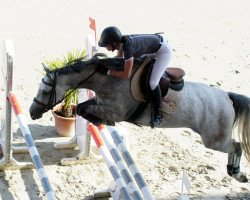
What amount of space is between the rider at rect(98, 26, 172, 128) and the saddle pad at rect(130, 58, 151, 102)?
0.09m

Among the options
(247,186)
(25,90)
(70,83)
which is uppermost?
(70,83)

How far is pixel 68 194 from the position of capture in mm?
5312

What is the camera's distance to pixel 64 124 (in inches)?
244

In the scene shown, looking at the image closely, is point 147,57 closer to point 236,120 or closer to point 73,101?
point 236,120

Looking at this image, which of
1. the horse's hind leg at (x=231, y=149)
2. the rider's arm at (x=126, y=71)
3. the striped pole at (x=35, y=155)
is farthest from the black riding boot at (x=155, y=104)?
the striped pole at (x=35, y=155)

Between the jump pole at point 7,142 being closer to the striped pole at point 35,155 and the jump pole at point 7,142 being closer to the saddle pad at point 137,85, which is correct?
the striped pole at point 35,155

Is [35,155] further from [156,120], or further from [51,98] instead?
[156,120]

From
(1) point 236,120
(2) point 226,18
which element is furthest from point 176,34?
(1) point 236,120

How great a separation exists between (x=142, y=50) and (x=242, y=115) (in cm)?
131

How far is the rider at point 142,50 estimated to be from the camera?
12.7 feet

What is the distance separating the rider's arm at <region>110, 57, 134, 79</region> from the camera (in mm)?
3926

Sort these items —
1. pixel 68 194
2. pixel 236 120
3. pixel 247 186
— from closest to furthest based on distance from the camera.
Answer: pixel 236 120 → pixel 68 194 → pixel 247 186

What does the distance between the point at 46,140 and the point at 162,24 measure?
4294 millimetres

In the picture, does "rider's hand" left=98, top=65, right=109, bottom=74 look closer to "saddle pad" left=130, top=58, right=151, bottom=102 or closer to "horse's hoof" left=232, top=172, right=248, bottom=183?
"saddle pad" left=130, top=58, right=151, bottom=102
